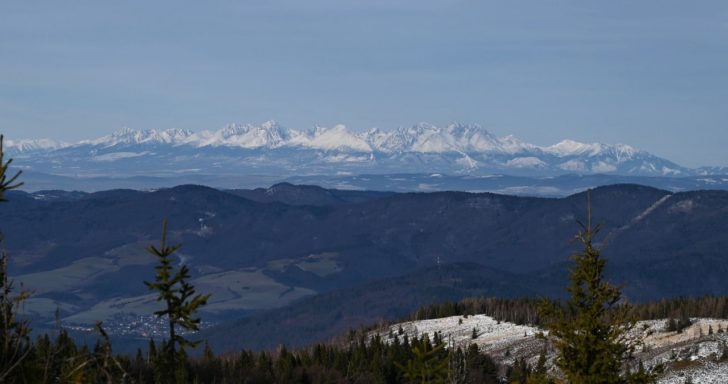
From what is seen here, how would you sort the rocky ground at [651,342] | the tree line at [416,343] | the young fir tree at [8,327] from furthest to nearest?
1. the rocky ground at [651,342]
2. the tree line at [416,343]
3. the young fir tree at [8,327]

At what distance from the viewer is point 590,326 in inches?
1436

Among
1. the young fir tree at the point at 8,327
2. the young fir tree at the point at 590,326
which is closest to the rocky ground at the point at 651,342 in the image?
the young fir tree at the point at 590,326

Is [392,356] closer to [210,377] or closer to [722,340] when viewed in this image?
[210,377]

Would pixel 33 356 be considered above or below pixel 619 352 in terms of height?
above

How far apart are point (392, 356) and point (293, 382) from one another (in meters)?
21.6

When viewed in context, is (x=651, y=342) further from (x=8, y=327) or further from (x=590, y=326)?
(x=8, y=327)

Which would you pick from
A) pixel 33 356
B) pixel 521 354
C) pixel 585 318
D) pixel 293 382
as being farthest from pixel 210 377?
pixel 33 356

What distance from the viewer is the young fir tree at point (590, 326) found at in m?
36.2

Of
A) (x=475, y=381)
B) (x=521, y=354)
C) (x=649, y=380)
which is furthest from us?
(x=521, y=354)

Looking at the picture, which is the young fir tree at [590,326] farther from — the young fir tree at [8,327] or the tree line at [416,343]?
the young fir tree at [8,327]

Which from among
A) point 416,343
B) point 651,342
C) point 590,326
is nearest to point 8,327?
point 590,326

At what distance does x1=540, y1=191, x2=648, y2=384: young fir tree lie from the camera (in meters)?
36.2

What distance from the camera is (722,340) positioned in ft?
364

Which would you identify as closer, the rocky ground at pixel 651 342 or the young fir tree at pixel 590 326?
the young fir tree at pixel 590 326
